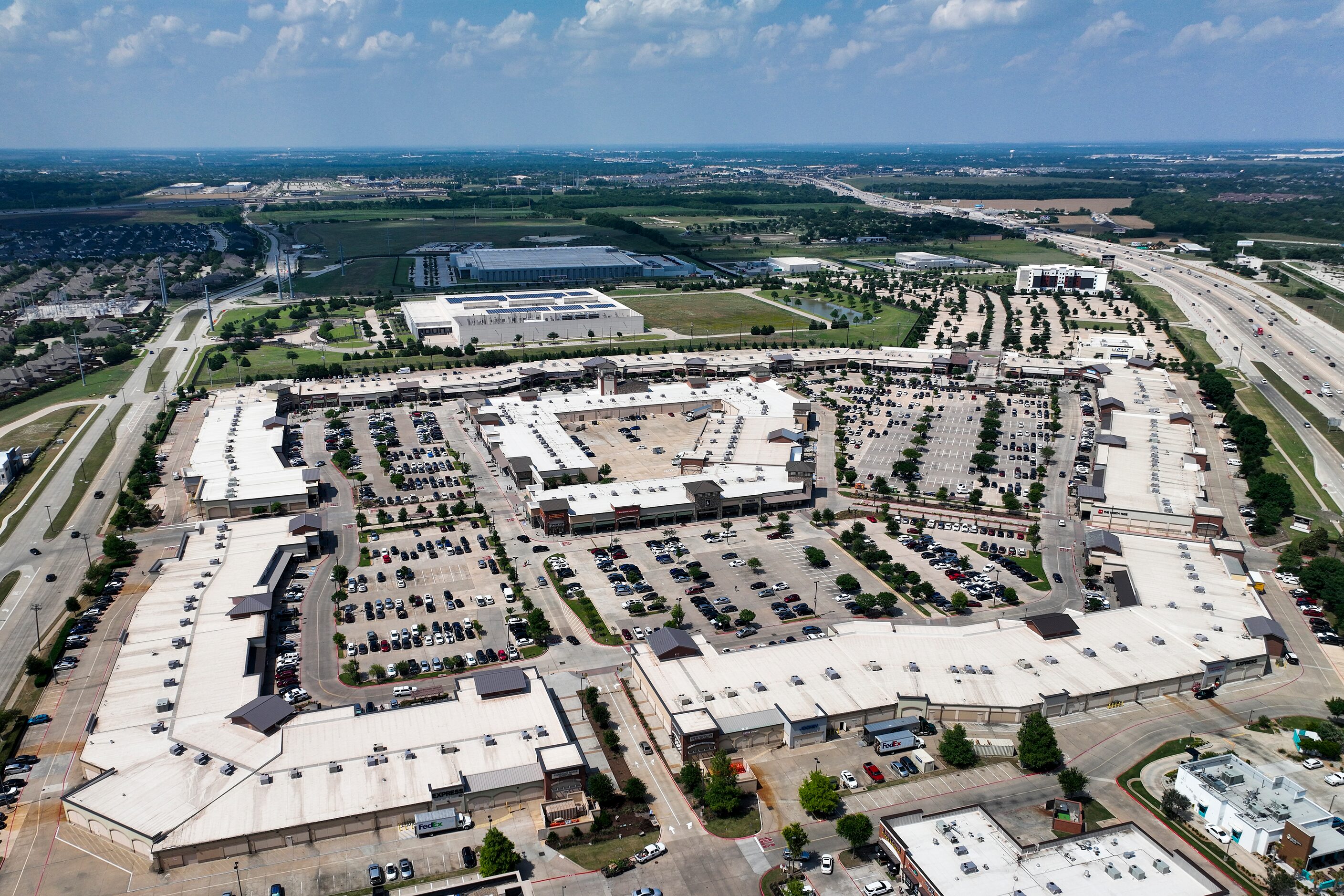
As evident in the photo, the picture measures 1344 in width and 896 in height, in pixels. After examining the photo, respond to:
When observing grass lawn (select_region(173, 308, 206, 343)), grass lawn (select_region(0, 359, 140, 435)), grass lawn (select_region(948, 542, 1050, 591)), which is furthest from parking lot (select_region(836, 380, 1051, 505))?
grass lawn (select_region(173, 308, 206, 343))

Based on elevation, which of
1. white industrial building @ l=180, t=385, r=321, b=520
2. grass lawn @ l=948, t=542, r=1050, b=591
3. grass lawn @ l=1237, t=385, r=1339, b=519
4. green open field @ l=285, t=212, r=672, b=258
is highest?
green open field @ l=285, t=212, r=672, b=258

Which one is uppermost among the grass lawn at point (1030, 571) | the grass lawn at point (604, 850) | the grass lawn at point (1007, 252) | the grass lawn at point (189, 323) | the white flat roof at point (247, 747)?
the grass lawn at point (1007, 252)

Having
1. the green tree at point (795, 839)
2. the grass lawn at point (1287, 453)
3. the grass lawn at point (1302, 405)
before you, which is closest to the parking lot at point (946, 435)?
the grass lawn at point (1287, 453)

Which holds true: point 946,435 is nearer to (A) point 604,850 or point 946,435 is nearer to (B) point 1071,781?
(B) point 1071,781

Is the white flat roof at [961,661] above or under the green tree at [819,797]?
above

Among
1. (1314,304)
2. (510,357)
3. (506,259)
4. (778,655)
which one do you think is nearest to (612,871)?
(778,655)

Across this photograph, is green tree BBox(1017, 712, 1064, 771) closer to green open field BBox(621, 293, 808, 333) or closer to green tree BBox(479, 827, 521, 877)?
green tree BBox(479, 827, 521, 877)

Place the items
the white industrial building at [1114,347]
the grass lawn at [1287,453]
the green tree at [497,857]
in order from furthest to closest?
the white industrial building at [1114,347]
the grass lawn at [1287,453]
the green tree at [497,857]

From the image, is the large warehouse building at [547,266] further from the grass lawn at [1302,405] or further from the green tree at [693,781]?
the green tree at [693,781]
